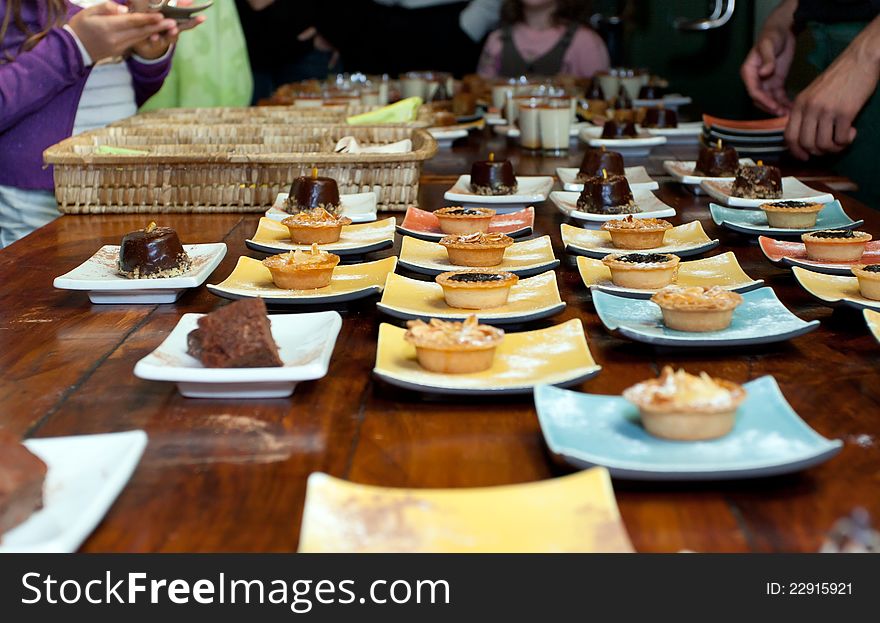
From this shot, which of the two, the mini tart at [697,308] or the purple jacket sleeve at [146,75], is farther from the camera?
the purple jacket sleeve at [146,75]

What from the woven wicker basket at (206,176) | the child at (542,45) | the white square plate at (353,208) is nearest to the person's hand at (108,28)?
the woven wicker basket at (206,176)

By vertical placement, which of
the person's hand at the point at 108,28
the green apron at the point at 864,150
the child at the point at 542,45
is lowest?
the green apron at the point at 864,150

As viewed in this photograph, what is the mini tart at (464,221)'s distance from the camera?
244 centimetres

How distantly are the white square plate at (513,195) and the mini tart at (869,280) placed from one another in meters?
1.20

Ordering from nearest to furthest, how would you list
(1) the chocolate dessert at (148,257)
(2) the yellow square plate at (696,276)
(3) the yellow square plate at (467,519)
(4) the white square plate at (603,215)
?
1. (3) the yellow square plate at (467,519)
2. (2) the yellow square plate at (696,276)
3. (1) the chocolate dessert at (148,257)
4. (4) the white square plate at (603,215)

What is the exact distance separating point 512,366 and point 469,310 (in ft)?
1.02

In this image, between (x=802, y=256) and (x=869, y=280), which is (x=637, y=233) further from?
(x=869, y=280)

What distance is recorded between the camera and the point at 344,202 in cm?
274

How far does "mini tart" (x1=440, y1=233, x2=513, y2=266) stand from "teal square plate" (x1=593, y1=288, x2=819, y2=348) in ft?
1.01

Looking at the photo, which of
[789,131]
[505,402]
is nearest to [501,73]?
[789,131]

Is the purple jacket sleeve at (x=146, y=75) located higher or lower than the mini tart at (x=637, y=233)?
higher

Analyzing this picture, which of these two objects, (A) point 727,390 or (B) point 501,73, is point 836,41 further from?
(A) point 727,390

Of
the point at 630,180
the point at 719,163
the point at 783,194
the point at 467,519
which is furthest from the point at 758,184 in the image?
the point at 467,519

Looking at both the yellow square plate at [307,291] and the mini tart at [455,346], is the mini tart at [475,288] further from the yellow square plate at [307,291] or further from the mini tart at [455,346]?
the mini tart at [455,346]
